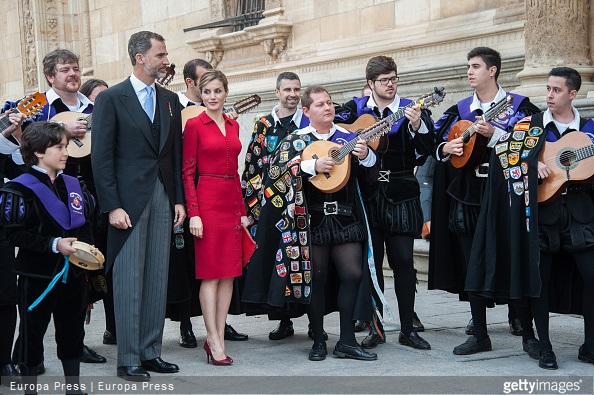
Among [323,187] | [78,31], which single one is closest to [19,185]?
[323,187]

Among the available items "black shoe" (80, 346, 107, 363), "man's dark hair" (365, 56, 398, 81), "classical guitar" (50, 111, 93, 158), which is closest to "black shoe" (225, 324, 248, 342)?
"black shoe" (80, 346, 107, 363)

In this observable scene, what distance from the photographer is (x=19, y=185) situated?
196 inches

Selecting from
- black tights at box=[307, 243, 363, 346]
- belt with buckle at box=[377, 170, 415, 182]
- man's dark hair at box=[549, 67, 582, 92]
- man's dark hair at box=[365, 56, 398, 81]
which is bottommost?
black tights at box=[307, 243, 363, 346]

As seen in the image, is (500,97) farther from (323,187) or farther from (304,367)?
(304,367)

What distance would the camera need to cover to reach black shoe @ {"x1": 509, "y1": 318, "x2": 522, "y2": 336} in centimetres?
674

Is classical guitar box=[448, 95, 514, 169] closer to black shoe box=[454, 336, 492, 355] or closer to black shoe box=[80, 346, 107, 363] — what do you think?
black shoe box=[454, 336, 492, 355]

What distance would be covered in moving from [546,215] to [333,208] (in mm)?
1348

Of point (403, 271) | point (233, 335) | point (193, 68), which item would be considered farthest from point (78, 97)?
point (403, 271)

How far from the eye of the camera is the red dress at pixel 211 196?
5.90 m

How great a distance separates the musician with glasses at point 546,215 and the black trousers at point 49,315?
258 cm

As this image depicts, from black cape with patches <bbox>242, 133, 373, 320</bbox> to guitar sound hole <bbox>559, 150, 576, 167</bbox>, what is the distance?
4.38 ft

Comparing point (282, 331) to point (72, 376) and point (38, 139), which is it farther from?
point (38, 139)

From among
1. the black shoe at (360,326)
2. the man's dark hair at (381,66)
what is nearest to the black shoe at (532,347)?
the black shoe at (360,326)

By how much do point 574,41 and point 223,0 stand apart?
21.2 ft
